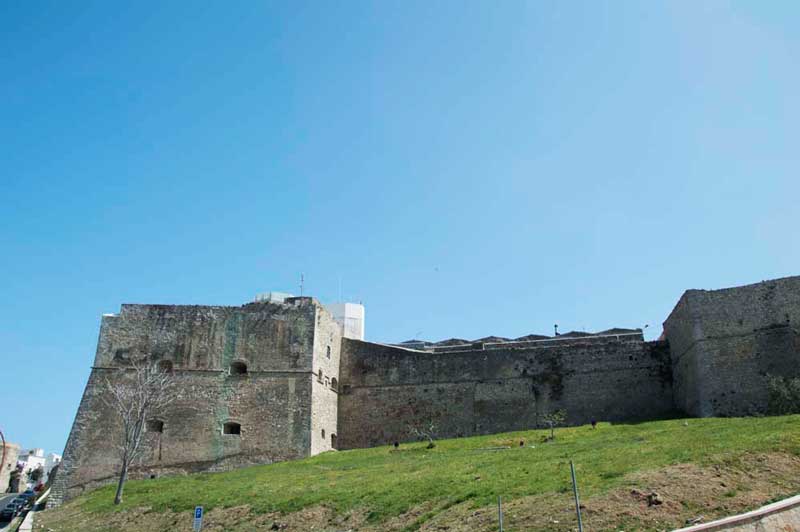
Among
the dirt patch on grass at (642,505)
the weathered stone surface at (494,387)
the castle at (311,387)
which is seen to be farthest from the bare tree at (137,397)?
the dirt patch on grass at (642,505)

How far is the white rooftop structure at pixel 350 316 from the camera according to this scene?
174 ft

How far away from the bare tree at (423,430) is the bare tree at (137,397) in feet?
35.5

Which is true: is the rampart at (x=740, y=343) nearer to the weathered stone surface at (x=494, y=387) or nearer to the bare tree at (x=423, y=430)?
the weathered stone surface at (x=494, y=387)

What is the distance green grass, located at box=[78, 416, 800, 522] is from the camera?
15.0 m

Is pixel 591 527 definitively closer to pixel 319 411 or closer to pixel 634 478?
pixel 634 478

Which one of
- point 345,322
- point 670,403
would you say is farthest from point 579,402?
point 345,322

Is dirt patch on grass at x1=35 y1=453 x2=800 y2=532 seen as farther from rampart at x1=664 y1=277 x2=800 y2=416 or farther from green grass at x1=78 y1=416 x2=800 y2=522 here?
rampart at x1=664 y1=277 x2=800 y2=416

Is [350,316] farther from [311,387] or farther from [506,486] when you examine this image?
[506,486]

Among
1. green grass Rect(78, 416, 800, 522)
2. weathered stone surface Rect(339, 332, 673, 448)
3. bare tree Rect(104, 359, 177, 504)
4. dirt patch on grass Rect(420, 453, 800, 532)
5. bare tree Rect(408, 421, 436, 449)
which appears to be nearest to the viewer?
dirt patch on grass Rect(420, 453, 800, 532)

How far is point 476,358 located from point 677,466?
19531 millimetres

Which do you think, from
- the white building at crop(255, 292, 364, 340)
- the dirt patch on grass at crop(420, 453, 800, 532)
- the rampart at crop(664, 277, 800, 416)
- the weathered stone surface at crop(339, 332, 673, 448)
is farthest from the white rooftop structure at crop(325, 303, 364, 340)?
the dirt patch on grass at crop(420, 453, 800, 532)

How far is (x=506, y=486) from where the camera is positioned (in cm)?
1527

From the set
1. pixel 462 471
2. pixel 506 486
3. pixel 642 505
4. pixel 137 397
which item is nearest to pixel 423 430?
pixel 137 397

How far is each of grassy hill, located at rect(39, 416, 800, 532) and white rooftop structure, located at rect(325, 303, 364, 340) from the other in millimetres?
26203
